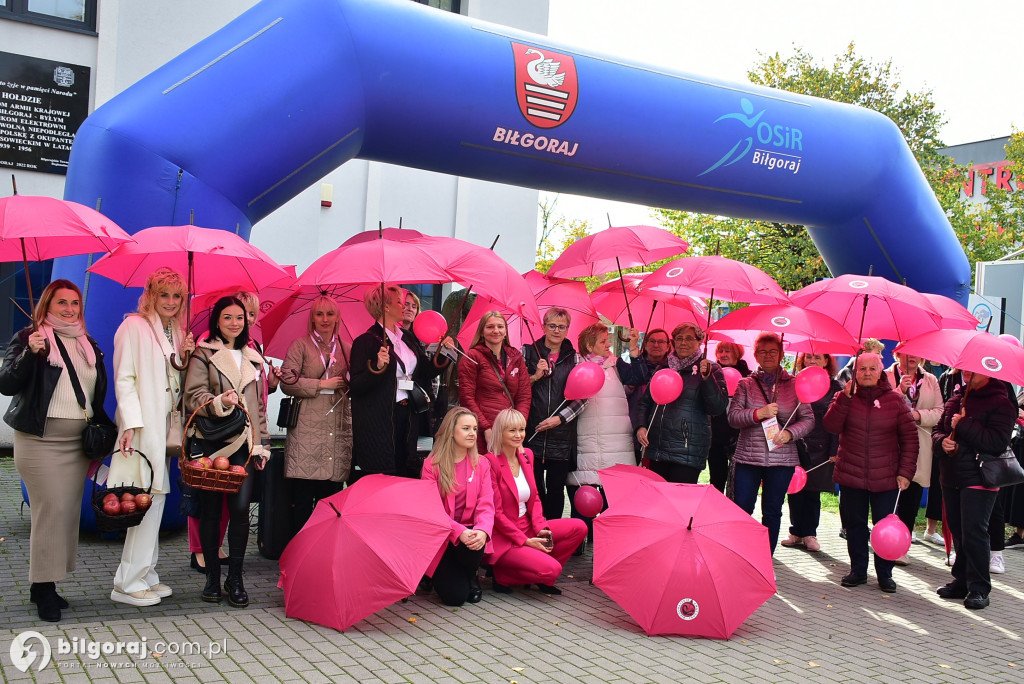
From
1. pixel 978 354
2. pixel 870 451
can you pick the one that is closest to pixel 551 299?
pixel 870 451

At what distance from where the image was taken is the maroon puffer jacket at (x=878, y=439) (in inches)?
254

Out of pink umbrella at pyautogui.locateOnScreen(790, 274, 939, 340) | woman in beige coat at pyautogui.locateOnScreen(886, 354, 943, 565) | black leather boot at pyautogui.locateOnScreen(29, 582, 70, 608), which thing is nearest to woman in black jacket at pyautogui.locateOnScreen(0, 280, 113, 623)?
black leather boot at pyautogui.locateOnScreen(29, 582, 70, 608)

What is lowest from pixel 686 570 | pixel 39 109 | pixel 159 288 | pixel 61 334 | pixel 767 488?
A: pixel 686 570

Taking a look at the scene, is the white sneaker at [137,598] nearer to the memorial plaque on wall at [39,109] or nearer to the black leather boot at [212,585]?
the black leather boot at [212,585]

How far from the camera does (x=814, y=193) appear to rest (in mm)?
8992

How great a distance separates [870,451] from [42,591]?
5391 millimetres

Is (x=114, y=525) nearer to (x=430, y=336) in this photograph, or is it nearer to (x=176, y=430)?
(x=176, y=430)

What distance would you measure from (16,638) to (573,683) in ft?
8.98

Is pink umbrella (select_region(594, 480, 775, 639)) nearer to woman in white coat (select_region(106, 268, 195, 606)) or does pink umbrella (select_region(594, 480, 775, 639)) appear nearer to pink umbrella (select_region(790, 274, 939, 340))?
pink umbrella (select_region(790, 274, 939, 340))

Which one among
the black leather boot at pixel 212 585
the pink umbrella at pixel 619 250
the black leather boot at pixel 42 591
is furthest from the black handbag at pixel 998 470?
the black leather boot at pixel 42 591

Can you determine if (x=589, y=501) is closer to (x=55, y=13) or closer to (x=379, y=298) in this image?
(x=379, y=298)

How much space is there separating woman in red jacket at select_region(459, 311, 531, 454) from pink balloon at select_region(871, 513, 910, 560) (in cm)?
256

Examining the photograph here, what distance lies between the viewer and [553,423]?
21.6ft

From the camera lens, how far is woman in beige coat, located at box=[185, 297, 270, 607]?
5156 mm
